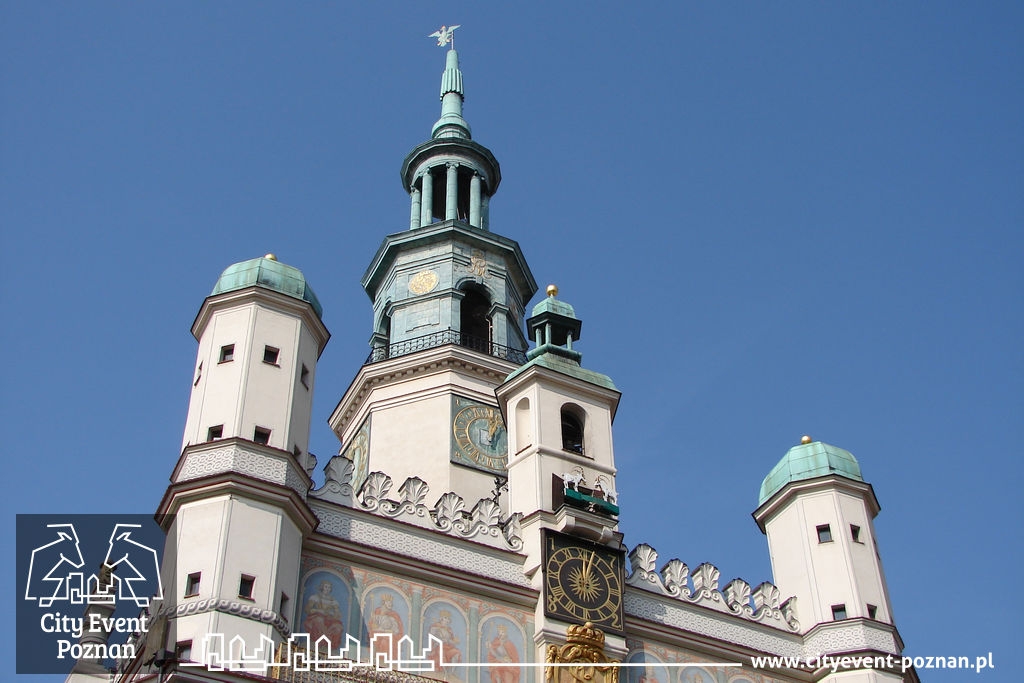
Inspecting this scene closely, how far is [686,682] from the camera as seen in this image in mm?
22969

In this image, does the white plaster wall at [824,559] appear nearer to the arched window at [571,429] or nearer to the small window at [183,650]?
the arched window at [571,429]

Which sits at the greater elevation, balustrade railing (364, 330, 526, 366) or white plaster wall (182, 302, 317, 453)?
balustrade railing (364, 330, 526, 366)

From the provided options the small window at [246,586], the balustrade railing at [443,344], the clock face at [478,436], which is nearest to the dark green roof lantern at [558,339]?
the clock face at [478,436]

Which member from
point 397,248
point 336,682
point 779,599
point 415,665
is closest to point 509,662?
point 415,665

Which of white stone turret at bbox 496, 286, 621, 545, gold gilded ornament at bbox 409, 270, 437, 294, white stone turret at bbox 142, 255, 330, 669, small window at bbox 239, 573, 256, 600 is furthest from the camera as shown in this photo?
gold gilded ornament at bbox 409, 270, 437, 294

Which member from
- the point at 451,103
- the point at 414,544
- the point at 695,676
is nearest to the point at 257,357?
the point at 414,544

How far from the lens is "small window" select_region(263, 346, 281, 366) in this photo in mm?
22141

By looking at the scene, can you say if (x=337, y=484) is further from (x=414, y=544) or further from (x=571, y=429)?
(x=571, y=429)

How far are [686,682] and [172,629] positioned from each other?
912cm

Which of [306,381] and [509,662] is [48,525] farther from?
[509,662]

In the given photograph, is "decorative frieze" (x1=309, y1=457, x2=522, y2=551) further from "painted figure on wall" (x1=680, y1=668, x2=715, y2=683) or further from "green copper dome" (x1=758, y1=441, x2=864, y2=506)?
"green copper dome" (x1=758, y1=441, x2=864, y2=506)

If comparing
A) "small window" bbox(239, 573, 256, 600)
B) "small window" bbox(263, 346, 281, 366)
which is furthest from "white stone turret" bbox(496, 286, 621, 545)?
"small window" bbox(239, 573, 256, 600)

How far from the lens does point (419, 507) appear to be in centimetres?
2231

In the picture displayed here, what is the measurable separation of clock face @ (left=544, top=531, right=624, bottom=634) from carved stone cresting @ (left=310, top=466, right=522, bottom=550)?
2.71 ft
